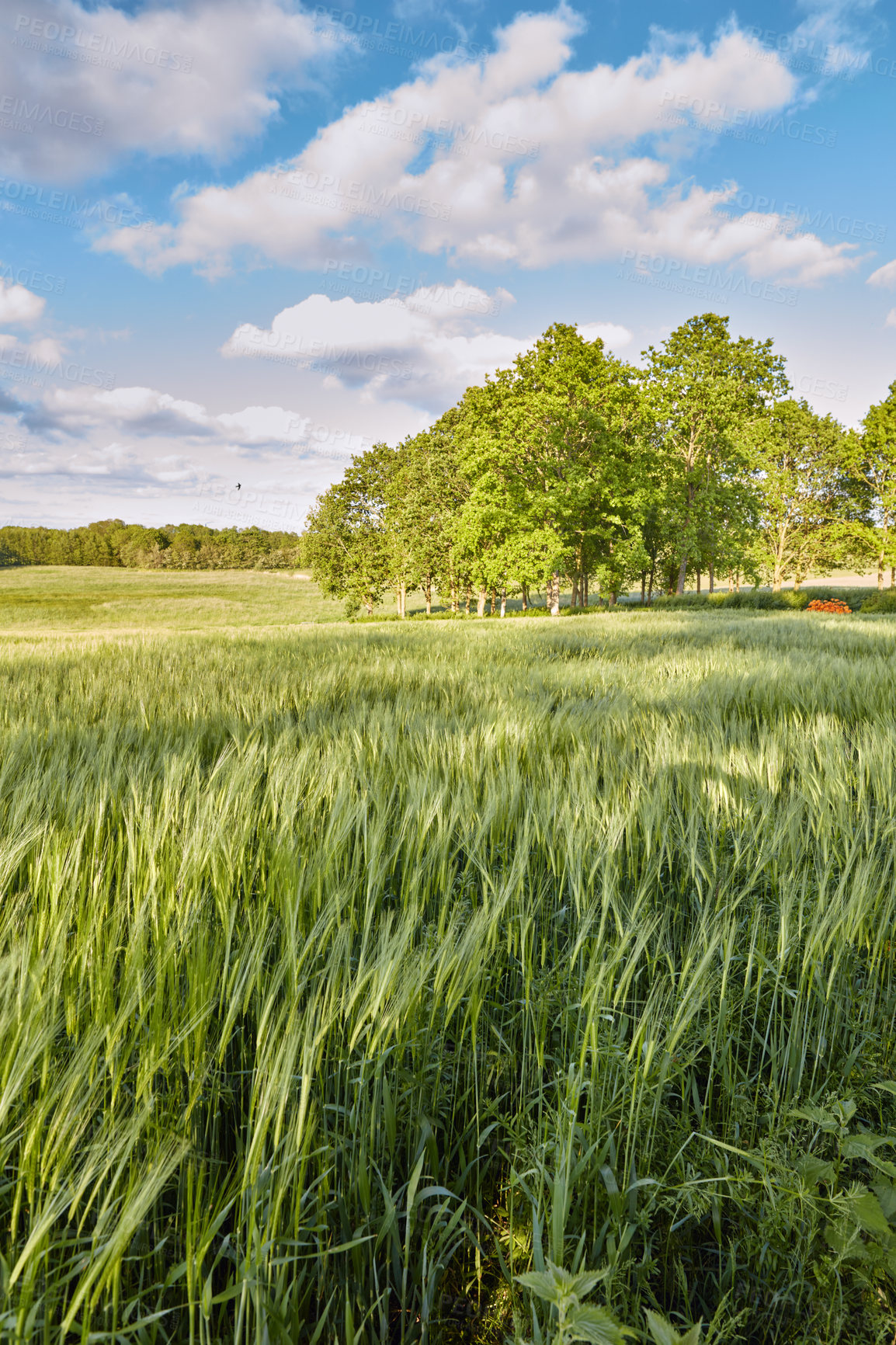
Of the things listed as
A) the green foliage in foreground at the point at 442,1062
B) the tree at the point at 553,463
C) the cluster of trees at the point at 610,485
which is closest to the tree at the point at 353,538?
the cluster of trees at the point at 610,485

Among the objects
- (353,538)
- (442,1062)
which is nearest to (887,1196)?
(442,1062)

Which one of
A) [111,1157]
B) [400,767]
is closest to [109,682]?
[400,767]

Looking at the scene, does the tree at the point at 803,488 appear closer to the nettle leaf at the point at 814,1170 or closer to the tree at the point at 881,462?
the tree at the point at 881,462

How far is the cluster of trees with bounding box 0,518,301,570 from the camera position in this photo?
82.8 metres

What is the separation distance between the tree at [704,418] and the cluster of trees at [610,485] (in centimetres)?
10

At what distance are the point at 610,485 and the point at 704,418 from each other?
9574 millimetres

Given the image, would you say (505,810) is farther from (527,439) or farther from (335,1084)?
(527,439)

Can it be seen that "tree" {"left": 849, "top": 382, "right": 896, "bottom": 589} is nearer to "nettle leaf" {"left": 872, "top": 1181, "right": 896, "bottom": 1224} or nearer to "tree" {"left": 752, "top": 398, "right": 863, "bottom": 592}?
"tree" {"left": 752, "top": 398, "right": 863, "bottom": 592}

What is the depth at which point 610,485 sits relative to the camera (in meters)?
25.2

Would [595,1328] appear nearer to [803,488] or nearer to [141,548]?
[803,488]

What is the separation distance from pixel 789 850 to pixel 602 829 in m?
0.45

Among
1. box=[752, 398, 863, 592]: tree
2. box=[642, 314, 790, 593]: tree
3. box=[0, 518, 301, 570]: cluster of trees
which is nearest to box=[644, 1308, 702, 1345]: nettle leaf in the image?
box=[642, 314, 790, 593]: tree

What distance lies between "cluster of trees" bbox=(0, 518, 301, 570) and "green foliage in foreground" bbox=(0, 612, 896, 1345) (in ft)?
269

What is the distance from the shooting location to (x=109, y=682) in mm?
3676
